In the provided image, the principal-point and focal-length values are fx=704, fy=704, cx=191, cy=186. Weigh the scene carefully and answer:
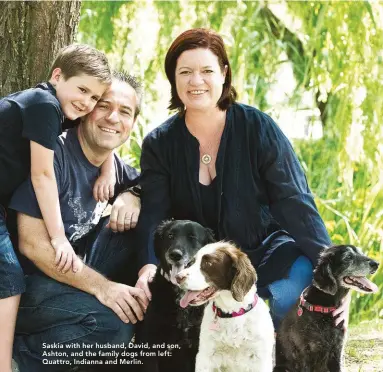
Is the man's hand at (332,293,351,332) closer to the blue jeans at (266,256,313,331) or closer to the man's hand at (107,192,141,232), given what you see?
the blue jeans at (266,256,313,331)

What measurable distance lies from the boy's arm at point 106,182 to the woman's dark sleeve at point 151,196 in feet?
0.50

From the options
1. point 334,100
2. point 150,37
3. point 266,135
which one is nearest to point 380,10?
point 334,100

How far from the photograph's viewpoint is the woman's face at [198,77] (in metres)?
2.91

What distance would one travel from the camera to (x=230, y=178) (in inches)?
115

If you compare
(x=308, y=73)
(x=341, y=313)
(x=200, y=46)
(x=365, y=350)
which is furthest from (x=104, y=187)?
(x=308, y=73)

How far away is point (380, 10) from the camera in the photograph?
4539 millimetres

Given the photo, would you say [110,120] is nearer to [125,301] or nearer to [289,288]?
[125,301]

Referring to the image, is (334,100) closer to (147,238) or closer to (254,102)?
(254,102)

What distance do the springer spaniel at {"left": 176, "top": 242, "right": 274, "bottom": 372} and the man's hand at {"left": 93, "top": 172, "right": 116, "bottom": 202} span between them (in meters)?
0.75

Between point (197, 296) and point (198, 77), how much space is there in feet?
3.07

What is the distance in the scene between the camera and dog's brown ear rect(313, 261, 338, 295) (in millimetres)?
2537

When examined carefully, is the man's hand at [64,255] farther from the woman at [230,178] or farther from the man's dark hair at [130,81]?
the man's dark hair at [130,81]

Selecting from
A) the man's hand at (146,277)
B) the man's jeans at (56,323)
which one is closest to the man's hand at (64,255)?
the man's jeans at (56,323)

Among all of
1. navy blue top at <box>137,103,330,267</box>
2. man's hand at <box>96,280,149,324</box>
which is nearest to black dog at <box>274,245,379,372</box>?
navy blue top at <box>137,103,330,267</box>
